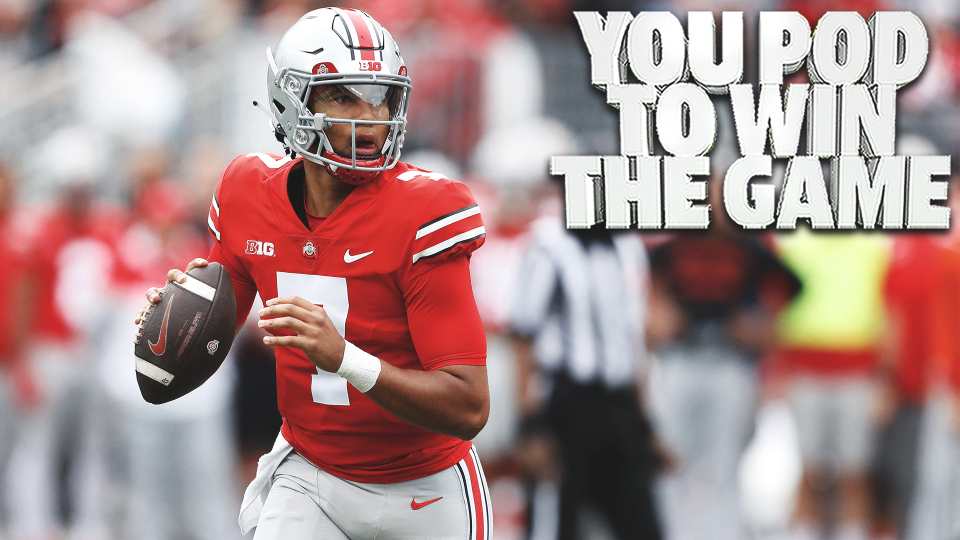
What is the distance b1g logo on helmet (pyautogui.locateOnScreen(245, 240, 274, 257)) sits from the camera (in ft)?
8.63

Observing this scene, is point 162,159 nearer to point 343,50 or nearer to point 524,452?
point 524,452

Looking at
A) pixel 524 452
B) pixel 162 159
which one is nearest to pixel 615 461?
pixel 524 452

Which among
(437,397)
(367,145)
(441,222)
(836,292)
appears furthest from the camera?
(836,292)

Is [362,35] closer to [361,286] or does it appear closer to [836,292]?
[361,286]

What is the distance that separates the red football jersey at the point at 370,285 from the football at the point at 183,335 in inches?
5.5

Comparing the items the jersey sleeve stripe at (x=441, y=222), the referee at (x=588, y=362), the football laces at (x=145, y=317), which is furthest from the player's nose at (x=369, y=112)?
the referee at (x=588, y=362)

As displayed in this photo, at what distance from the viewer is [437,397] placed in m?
2.38

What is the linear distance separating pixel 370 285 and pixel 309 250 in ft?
0.58

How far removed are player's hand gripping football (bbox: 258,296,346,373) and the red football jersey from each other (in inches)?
9.8

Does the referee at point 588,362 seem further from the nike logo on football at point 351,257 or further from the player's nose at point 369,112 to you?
the nike logo on football at point 351,257

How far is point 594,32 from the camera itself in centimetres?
432

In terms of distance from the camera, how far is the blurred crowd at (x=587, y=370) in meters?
4.93

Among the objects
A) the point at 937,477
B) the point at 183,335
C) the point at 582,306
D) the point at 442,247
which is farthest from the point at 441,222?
the point at 937,477

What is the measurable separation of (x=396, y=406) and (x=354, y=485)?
36 centimetres
